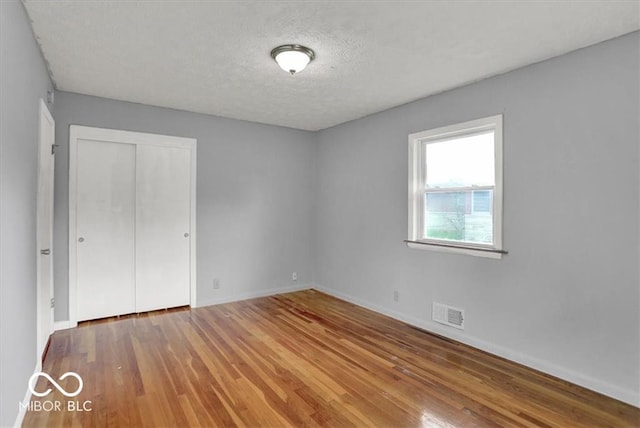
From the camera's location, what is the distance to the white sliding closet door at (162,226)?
4.22m

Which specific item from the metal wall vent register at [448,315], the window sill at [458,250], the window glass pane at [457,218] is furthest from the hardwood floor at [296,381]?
the window glass pane at [457,218]

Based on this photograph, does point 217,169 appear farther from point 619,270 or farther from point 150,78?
point 619,270

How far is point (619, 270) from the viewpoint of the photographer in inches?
95.9

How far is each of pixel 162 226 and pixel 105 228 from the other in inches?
24.1

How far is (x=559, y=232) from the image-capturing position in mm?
2748

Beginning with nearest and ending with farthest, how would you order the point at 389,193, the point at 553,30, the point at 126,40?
1. the point at 553,30
2. the point at 126,40
3. the point at 389,193

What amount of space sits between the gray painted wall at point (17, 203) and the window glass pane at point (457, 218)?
3.55 m

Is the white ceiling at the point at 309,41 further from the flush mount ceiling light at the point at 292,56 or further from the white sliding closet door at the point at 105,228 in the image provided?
the white sliding closet door at the point at 105,228

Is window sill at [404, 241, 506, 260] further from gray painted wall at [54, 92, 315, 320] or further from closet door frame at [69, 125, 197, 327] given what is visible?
closet door frame at [69, 125, 197, 327]

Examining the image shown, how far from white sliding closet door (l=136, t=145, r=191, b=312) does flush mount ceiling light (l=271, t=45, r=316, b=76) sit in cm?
231

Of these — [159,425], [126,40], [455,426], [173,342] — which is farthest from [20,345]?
[455,426]

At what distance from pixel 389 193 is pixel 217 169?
2.36 m

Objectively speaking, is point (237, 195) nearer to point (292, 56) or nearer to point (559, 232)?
point (292, 56)

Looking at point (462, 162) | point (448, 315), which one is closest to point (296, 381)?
point (448, 315)
